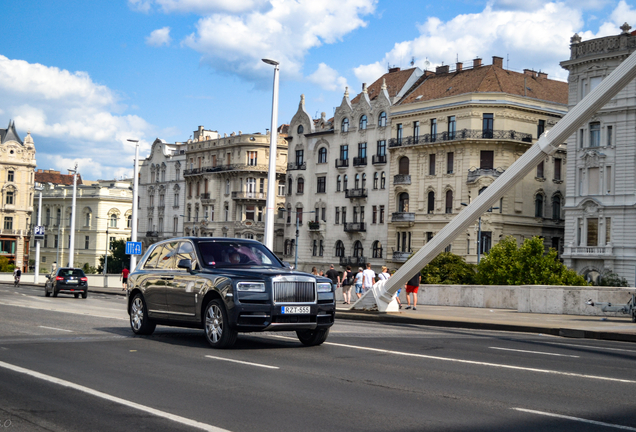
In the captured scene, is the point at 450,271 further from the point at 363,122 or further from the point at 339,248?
the point at 363,122

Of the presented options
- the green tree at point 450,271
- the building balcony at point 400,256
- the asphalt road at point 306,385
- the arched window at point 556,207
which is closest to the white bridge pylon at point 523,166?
the asphalt road at point 306,385

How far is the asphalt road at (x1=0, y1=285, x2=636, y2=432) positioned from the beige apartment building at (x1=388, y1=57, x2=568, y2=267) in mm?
53523

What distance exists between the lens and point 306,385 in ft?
30.9

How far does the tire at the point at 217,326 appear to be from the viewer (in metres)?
12.8

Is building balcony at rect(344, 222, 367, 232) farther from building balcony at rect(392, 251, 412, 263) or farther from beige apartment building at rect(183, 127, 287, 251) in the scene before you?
beige apartment building at rect(183, 127, 287, 251)

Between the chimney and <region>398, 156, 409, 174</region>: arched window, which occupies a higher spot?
the chimney

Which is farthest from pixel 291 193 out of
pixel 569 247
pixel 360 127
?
pixel 569 247

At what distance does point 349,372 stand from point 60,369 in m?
3.74

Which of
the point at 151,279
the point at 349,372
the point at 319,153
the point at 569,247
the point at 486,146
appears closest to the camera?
the point at 349,372

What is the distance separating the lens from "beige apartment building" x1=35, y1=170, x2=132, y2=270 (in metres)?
123

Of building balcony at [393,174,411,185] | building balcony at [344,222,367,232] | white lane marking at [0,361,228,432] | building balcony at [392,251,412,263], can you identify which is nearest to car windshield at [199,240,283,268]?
white lane marking at [0,361,228,432]

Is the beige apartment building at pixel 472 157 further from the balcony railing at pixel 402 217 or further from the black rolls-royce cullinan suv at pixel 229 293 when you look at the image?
the black rolls-royce cullinan suv at pixel 229 293

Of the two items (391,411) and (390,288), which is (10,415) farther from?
(390,288)

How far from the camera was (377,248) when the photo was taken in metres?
78.1
